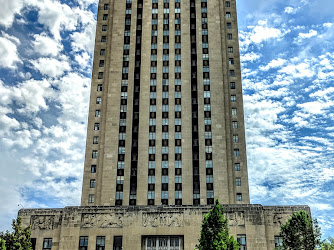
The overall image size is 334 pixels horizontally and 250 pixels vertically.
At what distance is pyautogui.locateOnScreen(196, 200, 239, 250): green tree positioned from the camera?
37.2 metres

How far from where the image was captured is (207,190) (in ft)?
223

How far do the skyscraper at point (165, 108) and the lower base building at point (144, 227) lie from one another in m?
15.4

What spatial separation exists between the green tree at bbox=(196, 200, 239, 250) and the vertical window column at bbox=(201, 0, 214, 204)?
28.5m

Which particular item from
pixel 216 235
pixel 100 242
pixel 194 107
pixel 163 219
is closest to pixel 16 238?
pixel 100 242

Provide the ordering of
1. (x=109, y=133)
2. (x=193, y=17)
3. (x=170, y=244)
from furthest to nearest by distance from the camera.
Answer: (x=193, y=17), (x=109, y=133), (x=170, y=244)

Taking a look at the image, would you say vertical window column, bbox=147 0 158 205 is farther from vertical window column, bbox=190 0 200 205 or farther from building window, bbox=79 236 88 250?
building window, bbox=79 236 88 250

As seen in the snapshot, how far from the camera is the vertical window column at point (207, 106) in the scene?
6850cm

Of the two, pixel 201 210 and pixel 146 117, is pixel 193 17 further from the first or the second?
pixel 201 210

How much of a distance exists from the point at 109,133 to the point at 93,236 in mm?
27737

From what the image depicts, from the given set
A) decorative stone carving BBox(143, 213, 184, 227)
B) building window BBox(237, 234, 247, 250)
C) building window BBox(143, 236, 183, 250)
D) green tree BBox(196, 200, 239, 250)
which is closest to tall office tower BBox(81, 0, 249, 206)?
decorative stone carving BBox(143, 213, 184, 227)

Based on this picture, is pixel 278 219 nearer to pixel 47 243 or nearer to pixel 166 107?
pixel 47 243

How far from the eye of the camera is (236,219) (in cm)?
4853

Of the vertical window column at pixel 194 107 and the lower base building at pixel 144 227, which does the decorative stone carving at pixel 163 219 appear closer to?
the lower base building at pixel 144 227

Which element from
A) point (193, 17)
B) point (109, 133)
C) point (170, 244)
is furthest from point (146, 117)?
point (170, 244)
